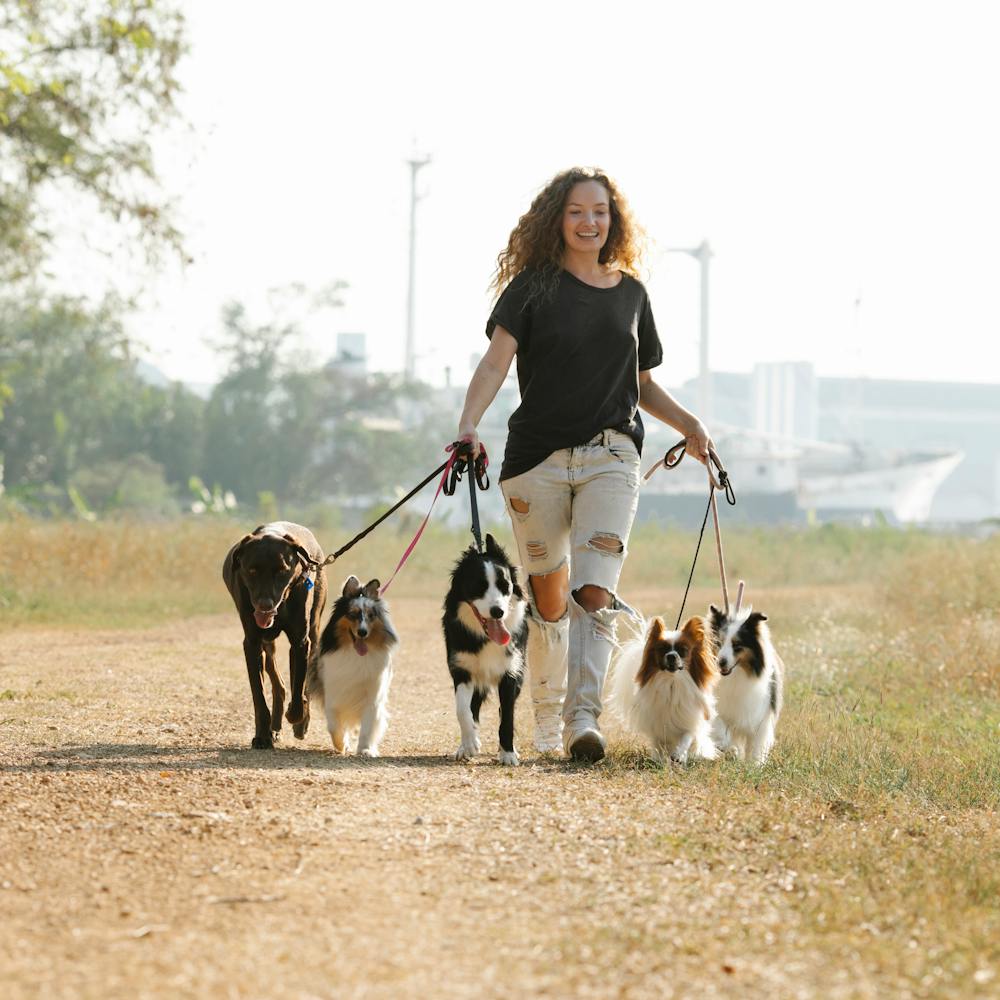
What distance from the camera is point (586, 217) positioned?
7.45 meters

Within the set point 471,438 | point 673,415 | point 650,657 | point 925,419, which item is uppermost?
point 925,419

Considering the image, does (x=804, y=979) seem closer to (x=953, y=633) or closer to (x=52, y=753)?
(x=52, y=753)

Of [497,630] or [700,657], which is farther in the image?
[700,657]

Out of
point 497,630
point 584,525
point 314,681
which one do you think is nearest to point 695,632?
point 584,525

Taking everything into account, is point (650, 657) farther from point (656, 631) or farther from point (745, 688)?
point (745, 688)

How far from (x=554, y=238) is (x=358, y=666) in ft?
7.55

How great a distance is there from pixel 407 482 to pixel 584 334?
52919 millimetres

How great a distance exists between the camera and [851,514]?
85500 millimetres

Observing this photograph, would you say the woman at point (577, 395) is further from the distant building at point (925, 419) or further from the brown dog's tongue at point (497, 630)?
the distant building at point (925, 419)

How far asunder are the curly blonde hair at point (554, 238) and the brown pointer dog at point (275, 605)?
5.78ft

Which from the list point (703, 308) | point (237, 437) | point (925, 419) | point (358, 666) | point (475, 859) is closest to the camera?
point (475, 859)

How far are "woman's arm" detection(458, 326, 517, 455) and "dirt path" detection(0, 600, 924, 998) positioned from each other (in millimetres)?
1548

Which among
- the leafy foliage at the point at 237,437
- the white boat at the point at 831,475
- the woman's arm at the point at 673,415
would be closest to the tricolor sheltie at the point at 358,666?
the woman's arm at the point at 673,415

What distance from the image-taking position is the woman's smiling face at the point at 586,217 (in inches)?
293
